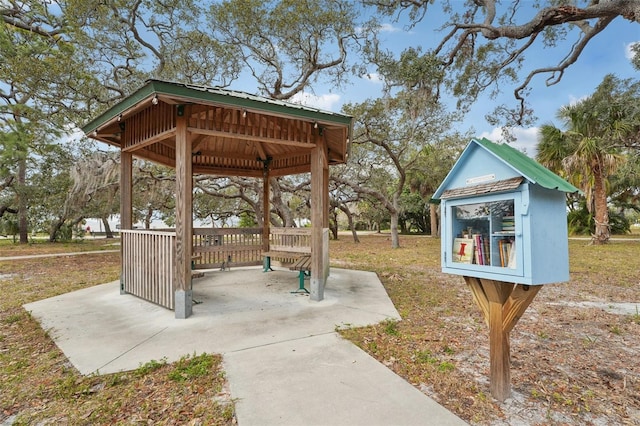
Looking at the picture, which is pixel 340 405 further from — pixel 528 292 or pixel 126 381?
pixel 126 381

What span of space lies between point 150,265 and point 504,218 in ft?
15.8

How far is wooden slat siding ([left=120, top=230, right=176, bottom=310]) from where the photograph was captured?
4.34 m

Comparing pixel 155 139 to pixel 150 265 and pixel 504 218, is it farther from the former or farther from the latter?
pixel 504 218

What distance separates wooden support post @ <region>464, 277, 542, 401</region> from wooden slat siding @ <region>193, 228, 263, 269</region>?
5.91 meters

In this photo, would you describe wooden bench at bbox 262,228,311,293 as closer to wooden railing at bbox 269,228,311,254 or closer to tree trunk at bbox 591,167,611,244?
wooden railing at bbox 269,228,311,254

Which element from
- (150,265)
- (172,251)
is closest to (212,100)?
(172,251)

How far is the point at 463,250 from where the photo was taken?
97.0 inches

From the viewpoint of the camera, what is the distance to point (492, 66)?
9.31 meters

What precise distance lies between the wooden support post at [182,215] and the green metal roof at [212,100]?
16.3 inches

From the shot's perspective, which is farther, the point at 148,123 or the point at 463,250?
the point at 148,123

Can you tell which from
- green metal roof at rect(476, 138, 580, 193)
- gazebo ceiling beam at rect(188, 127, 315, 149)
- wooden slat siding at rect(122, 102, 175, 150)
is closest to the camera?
green metal roof at rect(476, 138, 580, 193)

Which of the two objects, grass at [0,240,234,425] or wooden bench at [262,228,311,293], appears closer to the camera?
grass at [0,240,234,425]

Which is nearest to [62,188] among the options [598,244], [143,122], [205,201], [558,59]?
[205,201]

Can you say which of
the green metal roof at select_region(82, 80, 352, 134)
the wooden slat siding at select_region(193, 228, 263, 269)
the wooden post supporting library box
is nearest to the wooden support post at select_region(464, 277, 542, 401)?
the wooden post supporting library box
